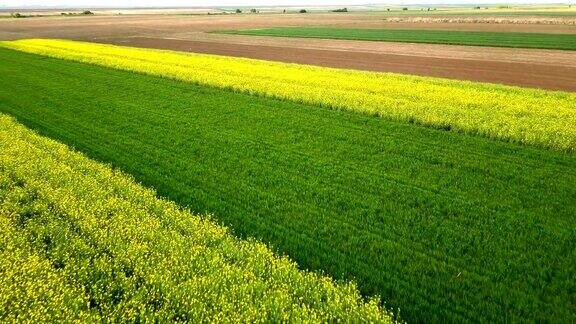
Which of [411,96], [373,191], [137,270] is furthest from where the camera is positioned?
[411,96]

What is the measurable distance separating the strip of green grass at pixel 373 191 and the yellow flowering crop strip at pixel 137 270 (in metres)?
0.83

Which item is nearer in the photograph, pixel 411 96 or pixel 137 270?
pixel 137 270

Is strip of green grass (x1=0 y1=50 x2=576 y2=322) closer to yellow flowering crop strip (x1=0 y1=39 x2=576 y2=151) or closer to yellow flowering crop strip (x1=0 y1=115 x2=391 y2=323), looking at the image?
yellow flowering crop strip (x1=0 y1=115 x2=391 y2=323)

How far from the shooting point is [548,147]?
49.3 ft

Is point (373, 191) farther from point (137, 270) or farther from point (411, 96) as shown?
point (411, 96)

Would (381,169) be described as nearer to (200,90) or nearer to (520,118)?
(520,118)

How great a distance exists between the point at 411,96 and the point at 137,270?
701 inches

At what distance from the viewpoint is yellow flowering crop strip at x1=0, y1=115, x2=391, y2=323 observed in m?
6.91

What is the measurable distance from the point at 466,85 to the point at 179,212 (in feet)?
67.7

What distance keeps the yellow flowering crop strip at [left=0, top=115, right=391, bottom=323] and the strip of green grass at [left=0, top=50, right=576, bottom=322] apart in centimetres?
83

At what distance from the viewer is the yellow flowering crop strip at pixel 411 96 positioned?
55.4 ft

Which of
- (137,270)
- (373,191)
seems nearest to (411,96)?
(373,191)

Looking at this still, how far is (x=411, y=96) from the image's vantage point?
22.7 metres

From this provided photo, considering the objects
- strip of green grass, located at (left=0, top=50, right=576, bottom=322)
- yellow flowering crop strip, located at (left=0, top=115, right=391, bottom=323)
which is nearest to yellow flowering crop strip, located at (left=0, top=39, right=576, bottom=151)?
strip of green grass, located at (left=0, top=50, right=576, bottom=322)
